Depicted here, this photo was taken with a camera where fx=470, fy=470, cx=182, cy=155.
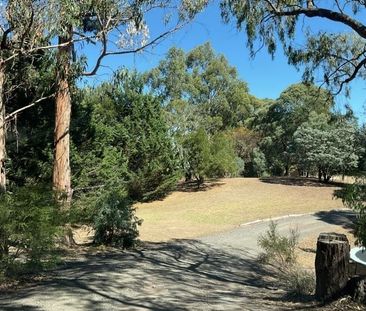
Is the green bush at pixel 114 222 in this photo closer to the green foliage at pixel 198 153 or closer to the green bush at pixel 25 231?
the green bush at pixel 25 231

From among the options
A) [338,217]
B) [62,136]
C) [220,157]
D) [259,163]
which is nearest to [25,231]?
[62,136]

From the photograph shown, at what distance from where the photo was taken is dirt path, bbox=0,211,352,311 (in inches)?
249

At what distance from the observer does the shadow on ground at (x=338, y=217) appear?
2048 centimetres

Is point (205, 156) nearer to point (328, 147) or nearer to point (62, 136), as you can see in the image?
point (328, 147)

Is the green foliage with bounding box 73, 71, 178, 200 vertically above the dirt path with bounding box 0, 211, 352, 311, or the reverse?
the green foliage with bounding box 73, 71, 178, 200

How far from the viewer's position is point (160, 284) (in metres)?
7.94

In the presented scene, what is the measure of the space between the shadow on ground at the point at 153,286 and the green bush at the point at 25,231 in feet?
1.49

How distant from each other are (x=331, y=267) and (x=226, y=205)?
75.0 feet

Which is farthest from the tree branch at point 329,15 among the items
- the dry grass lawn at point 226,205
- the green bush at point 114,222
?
the dry grass lawn at point 226,205

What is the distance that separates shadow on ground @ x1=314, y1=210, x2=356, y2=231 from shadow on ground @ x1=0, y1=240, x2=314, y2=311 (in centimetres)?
1000

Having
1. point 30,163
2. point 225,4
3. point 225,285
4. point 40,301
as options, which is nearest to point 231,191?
point 30,163

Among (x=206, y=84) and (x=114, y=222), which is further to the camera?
(x=206, y=84)

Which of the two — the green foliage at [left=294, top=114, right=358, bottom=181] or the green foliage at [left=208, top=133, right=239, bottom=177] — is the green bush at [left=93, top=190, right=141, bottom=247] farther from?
the green foliage at [left=294, top=114, right=358, bottom=181]

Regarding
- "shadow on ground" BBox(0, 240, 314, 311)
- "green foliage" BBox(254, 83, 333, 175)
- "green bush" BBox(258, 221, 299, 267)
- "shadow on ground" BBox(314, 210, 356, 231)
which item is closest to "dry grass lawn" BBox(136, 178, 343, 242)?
"shadow on ground" BBox(314, 210, 356, 231)
